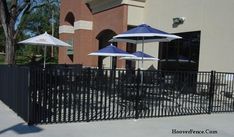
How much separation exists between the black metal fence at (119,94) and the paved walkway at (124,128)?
1.21 feet

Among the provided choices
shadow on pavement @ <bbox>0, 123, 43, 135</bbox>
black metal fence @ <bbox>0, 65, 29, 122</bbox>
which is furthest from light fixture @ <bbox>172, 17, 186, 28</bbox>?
shadow on pavement @ <bbox>0, 123, 43, 135</bbox>

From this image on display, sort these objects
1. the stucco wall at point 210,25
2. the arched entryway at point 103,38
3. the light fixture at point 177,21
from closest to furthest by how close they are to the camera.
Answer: the stucco wall at point 210,25, the light fixture at point 177,21, the arched entryway at point 103,38

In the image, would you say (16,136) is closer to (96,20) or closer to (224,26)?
(224,26)

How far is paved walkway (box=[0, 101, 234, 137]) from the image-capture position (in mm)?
A: 7689

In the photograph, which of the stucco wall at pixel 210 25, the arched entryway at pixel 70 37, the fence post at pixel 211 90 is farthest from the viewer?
the arched entryway at pixel 70 37

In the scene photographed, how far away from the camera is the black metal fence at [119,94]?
27.6 feet

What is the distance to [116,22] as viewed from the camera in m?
21.9

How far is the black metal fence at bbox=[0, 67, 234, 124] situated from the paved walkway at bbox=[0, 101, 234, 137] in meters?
0.37

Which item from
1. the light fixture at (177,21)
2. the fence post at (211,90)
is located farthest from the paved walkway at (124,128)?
the light fixture at (177,21)

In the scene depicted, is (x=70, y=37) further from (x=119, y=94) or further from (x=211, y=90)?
(x=119, y=94)

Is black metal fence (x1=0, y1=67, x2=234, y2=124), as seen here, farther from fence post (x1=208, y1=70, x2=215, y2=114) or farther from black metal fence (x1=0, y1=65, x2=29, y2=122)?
black metal fence (x1=0, y1=65, x2=29, y2=122)

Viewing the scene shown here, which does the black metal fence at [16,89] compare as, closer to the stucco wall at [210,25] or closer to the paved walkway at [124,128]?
the paved walkway at [124,128]

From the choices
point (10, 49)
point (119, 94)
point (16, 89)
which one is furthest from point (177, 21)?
point (16, 89)

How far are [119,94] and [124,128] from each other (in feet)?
4.31
